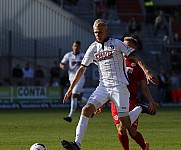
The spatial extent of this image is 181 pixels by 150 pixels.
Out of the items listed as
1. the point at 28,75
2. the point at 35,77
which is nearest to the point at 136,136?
the point at 28,75

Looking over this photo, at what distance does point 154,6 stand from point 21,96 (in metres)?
22.0

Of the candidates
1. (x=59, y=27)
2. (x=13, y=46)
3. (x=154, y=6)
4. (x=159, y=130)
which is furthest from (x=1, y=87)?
(x=154, y=6)

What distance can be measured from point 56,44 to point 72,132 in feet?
73.5

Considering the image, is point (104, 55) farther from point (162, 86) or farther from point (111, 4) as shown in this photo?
point (111, 4)

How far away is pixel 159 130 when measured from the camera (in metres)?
21.9

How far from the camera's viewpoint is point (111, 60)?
14578 millimetres

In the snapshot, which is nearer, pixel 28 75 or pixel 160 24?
pixel 28 75

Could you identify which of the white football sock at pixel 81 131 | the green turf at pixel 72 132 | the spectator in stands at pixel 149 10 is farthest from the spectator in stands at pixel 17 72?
the white football sock at pixel 81 131

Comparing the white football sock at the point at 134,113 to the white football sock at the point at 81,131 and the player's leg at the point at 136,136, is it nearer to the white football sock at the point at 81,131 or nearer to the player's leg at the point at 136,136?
the player's leg at the point at 136,136

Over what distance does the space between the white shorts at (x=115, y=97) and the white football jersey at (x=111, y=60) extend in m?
0.11

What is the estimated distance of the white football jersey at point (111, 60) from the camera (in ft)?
47.7

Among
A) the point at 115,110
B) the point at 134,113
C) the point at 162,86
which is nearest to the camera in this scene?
the point at 115,110

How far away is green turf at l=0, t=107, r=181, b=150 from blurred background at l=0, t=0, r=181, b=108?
10747 mm

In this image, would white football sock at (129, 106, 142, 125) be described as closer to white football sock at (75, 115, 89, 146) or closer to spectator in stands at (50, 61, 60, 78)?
white football sock at (75, 115, 89, 146)
